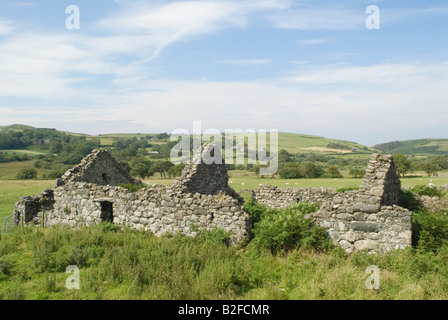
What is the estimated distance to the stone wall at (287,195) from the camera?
56.7ft

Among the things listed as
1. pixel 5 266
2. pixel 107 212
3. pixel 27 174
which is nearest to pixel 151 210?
pixel 107 212

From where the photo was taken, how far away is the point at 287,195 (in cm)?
1842

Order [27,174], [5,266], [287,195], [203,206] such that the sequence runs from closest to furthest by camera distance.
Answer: [5,266], [203,206], [287,195], [27,174]

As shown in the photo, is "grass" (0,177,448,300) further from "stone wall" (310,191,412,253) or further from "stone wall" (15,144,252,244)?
"stone wall" (15,144,252,244)

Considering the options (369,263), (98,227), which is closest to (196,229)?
(98,227)

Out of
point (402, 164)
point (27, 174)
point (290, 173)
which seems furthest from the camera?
point (27, 174)

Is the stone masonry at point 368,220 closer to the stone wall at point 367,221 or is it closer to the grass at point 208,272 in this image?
the stone wall at point 367,221

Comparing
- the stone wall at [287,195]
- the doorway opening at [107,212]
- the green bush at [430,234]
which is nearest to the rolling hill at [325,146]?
the stone wall at [287,195]

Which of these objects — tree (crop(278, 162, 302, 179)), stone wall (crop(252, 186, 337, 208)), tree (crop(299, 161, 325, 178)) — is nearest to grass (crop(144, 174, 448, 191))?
tree (crop(278, 162, 302, 179))

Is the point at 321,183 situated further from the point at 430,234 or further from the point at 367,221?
the point at 367,221

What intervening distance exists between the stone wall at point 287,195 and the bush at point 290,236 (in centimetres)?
699

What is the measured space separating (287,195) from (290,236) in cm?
868

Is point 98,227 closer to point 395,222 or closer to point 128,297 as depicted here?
point 128,297

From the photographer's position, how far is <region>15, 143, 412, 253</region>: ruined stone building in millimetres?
9469
